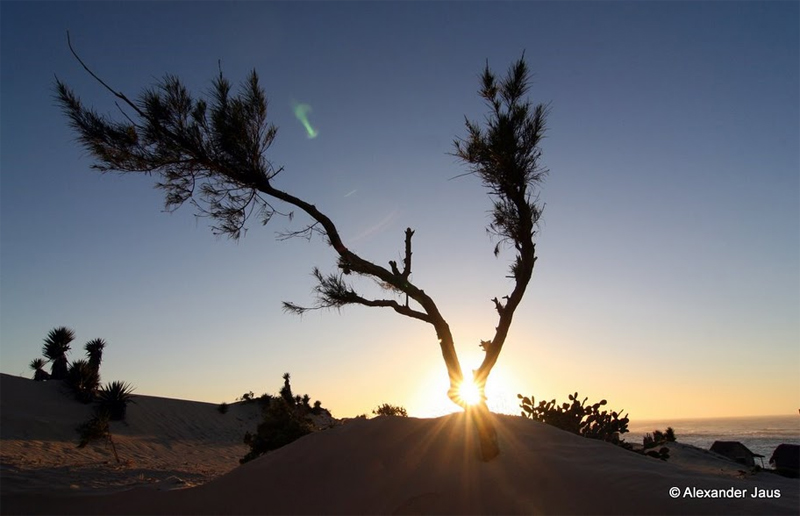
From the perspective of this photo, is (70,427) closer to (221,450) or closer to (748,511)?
(221,450)

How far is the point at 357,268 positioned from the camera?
29.0 feet

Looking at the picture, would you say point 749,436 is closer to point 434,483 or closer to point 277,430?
point 277,430

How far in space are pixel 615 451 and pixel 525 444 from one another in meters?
1.31

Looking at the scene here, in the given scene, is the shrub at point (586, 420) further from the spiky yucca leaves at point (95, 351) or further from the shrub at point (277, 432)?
the spiky yucca leaves at point (95, 351)

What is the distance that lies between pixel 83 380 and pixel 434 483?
28311 mm

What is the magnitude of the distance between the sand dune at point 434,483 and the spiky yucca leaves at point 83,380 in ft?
68.6

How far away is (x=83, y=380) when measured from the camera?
92.3 feet

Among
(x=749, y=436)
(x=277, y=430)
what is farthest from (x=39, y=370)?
(x=749, y=436)

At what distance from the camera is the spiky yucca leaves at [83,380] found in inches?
1088

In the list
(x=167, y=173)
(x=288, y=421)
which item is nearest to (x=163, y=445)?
(x=288, y=421)

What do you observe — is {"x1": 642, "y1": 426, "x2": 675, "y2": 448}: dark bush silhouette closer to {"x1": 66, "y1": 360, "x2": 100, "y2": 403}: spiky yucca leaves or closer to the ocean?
the ocean

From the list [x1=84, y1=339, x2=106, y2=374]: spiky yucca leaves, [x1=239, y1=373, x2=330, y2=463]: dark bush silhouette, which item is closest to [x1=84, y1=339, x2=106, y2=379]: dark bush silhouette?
Result: [x1=84, y1=339, x2=106, y2=374]: spiky yucca leaves

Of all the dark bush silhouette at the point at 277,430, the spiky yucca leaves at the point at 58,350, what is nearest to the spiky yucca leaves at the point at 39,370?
the spiky yucca leaves at the point at 58,350

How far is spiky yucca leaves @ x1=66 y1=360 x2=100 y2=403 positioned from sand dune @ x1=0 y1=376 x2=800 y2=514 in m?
20.9
